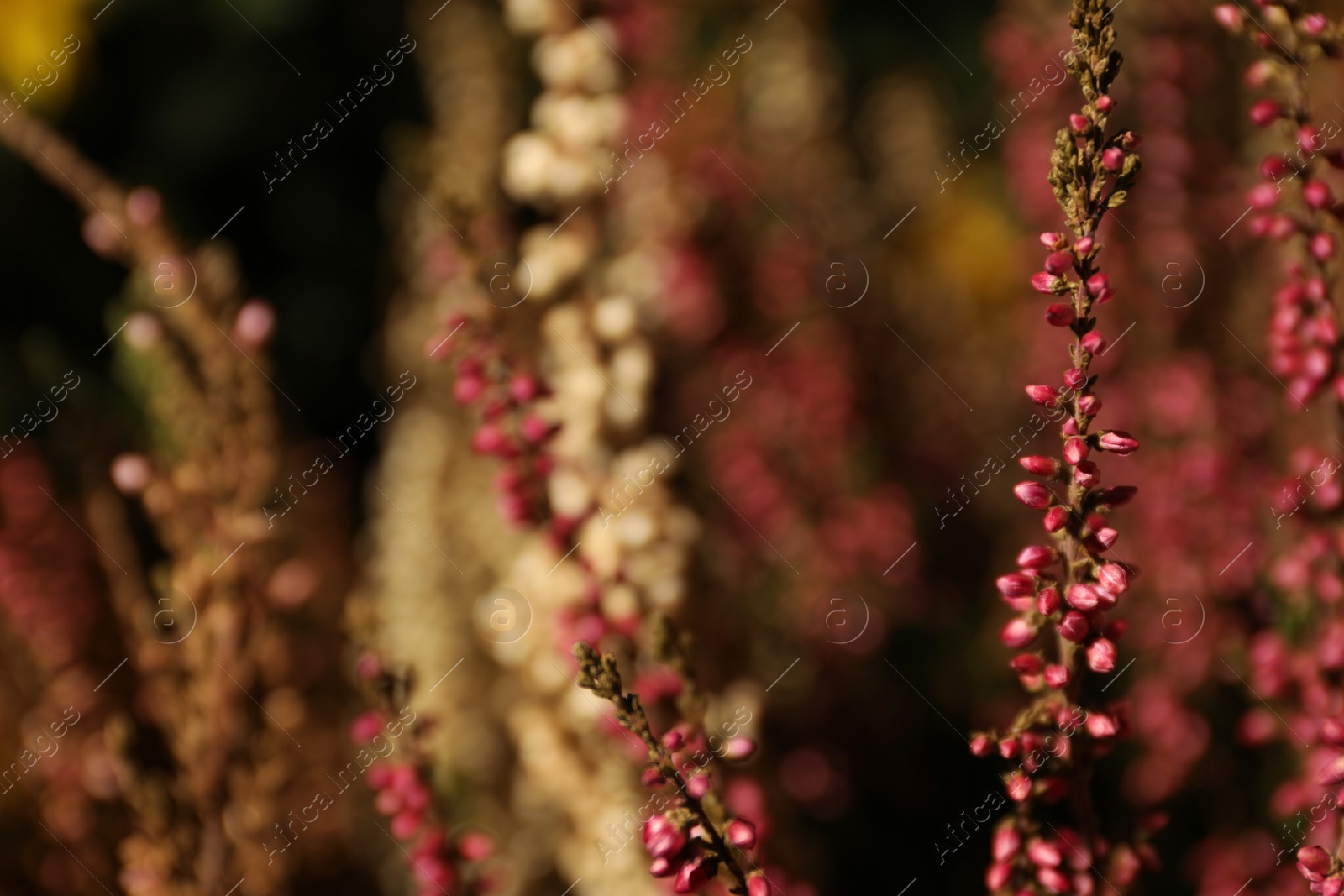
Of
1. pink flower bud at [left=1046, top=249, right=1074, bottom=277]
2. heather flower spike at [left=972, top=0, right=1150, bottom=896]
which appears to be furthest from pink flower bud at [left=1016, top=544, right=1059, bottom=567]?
pink flower bud at [left=1046, top=249, right=1074, bottom=277]

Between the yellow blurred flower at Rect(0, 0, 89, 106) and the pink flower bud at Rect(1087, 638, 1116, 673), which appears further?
the yellow blurred flower at Rect(0, 0, 89, 106)

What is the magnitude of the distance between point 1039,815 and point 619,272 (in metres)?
0.57

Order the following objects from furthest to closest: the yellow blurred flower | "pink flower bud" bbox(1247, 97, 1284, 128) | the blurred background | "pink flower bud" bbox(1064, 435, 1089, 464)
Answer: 1. the yellow blurred flower
2. the blurred background
3. "pink flower bud" bbox(1247, 97, 1284, 128)
4. "pink flower bud" bbox(1064, 435, 1089, 464)

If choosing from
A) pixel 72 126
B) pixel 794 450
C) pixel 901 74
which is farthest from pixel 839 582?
pixel 72 126

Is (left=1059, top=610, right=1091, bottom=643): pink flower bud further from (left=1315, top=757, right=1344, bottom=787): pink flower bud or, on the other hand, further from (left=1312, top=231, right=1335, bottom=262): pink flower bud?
(left=1312, top=231, right=1335, bottom=262): pink flower bud

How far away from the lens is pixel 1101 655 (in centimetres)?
38

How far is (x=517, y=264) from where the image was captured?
72 centimetres

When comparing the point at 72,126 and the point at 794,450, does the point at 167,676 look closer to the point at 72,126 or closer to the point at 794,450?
the point at 794,450

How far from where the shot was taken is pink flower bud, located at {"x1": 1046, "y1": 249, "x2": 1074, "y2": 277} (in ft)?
1.26

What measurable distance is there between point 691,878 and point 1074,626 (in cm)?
17

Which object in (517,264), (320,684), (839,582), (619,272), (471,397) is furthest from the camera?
(320,684)

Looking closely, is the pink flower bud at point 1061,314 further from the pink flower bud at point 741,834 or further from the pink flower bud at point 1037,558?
the pink flower bud at point 741,834

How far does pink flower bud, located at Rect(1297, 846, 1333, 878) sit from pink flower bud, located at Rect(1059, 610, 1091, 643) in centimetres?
11

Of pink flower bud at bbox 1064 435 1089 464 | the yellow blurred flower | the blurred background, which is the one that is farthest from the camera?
the yellow blurred flower
